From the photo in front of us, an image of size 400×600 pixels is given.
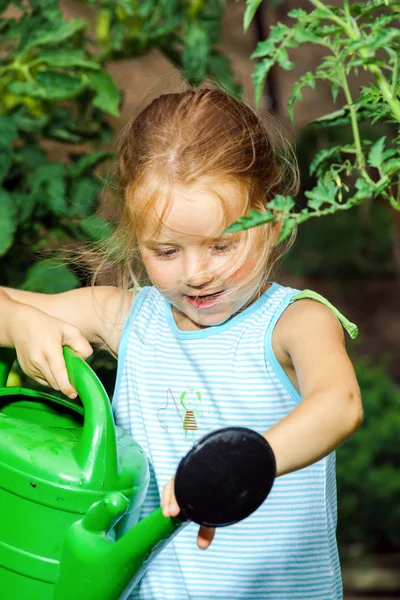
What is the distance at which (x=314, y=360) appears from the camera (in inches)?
46.0

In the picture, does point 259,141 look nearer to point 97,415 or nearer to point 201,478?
point 97,415

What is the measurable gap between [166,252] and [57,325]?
172 mm

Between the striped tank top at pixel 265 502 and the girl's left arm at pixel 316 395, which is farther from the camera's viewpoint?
the striped tank top at pixel 265 502

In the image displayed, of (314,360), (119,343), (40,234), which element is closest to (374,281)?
(40,234)

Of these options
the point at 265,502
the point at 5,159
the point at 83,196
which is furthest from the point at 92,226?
the point at 265,502

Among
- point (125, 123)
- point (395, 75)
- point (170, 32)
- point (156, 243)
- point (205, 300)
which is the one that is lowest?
point (125, 123)

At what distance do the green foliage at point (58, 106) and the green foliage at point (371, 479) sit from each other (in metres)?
1.22

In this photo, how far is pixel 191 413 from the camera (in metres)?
1.40

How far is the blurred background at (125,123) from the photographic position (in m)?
2.12

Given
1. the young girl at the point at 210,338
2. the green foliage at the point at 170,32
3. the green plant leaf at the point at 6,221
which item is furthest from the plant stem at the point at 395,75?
the green foliage at the point at 170,32

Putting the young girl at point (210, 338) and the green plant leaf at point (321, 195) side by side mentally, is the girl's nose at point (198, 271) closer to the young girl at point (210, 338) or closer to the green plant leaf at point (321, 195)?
the young girl at point (210, 338)

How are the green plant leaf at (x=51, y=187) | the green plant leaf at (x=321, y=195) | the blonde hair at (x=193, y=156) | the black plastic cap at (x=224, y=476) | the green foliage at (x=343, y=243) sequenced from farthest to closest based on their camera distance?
the green foliage at (x=343, y=243), the green plant leaf at (x=51, y=187), the blonde hair at (x=193, y=156), the green plant leaf at (x=321, y=195), the black plastic cap at (x=224, y=476)

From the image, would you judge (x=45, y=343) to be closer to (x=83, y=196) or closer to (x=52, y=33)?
(x=83, y=196)

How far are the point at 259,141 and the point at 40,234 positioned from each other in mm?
954
